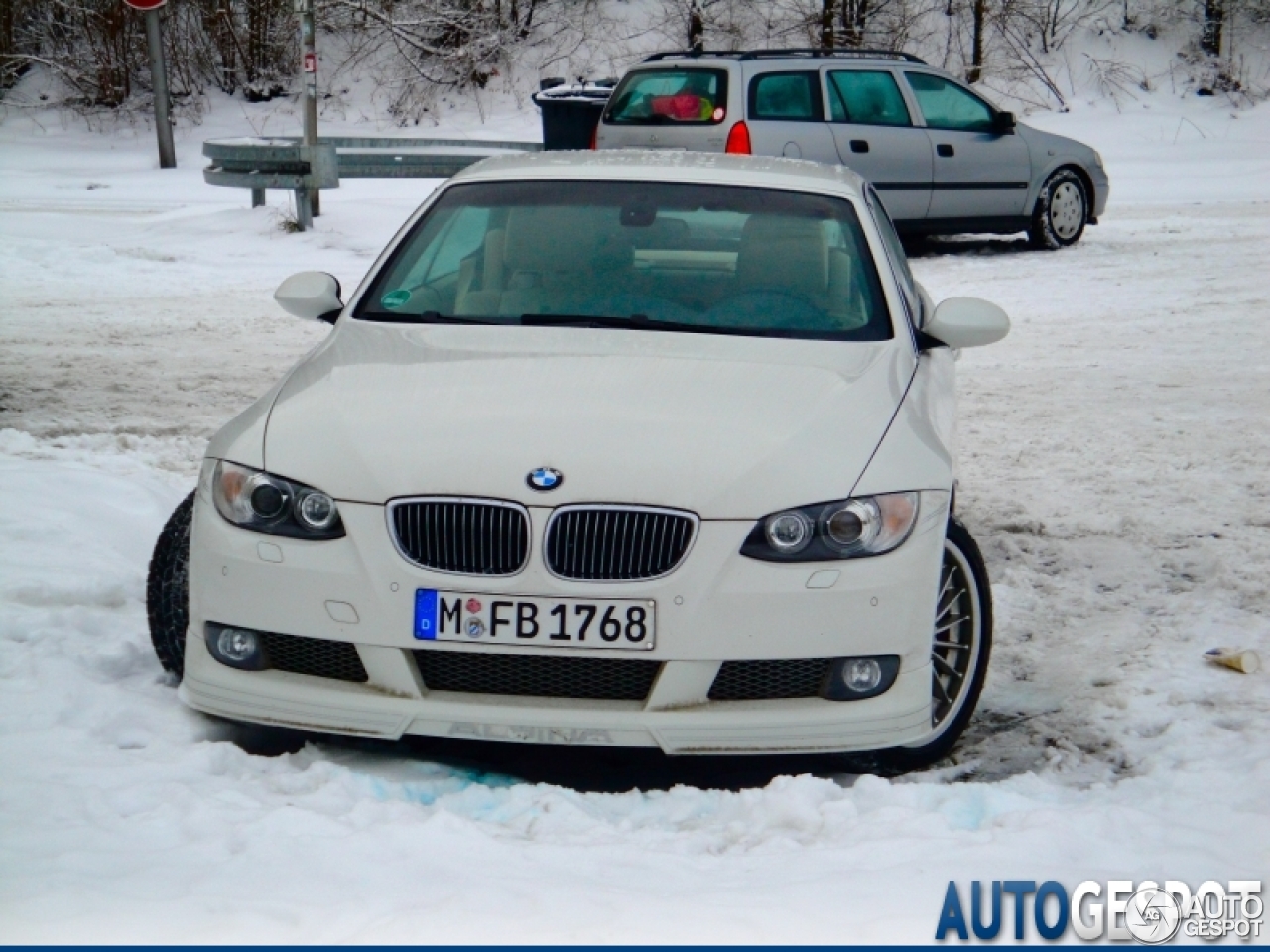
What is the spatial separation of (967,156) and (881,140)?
0.87 metres

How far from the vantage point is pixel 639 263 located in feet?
15.3

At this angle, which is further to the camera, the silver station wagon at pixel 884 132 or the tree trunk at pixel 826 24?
the tree trunk at pixel 826 24

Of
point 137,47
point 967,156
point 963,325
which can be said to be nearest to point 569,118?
point 967,156

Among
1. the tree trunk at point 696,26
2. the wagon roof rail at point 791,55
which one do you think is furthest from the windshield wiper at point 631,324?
the tree trunk at point 696,26

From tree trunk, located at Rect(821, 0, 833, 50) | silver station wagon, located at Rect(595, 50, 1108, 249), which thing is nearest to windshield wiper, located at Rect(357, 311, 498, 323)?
silver station wagon, located at Rect(595, 50, 1108, 249)

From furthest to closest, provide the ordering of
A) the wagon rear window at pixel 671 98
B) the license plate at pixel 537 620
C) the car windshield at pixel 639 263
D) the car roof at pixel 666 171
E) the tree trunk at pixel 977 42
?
the tree trunk at pixel 977 42, the wagon rear window at pixel 671 98, the car roof at pixel 666 171, the car windshield at pixel 639 263, the license plate at pixel 537 620

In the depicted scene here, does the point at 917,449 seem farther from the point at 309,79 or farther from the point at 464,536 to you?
the point at 309,79

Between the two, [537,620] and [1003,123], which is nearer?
[537,620]

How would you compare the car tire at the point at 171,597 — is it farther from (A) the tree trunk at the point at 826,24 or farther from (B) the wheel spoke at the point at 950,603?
(A) the tree trunk at the point at 826,24

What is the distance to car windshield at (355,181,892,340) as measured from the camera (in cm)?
450

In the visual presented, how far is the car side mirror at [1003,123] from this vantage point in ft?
45.1

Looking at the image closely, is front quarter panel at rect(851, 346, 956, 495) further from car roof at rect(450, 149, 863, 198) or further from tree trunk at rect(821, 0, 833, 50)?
tree trunk at rect(821, 0, 833, 50)

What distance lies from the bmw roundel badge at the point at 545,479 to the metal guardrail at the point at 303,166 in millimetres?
9081

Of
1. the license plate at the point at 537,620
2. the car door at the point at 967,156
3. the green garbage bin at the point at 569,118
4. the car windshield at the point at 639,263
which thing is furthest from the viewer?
the green garbage bin at the point at 569,118
